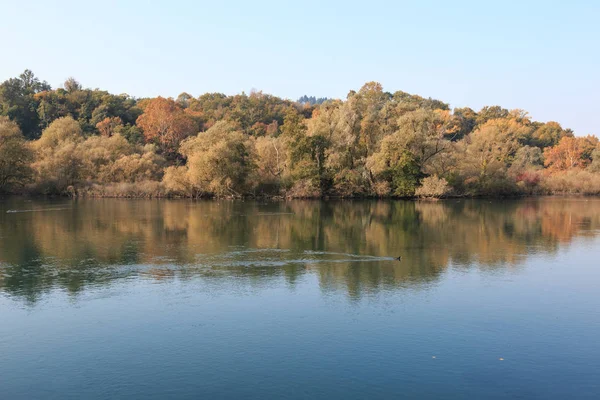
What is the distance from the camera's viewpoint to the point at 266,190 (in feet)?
207

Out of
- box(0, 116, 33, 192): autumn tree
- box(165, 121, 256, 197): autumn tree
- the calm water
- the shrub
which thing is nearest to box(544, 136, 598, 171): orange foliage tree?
the shrub

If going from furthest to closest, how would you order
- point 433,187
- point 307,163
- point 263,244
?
point 307,163 → point 433,187 → point 263,244

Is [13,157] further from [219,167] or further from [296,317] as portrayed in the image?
[296,317]

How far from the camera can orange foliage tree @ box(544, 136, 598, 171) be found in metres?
81.3

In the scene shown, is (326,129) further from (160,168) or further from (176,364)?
(176,364)

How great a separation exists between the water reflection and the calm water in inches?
5.6

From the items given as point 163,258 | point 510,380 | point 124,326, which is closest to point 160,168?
point 163,258

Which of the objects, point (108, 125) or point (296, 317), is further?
point (108, 125)

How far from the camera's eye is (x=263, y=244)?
25.9 meters

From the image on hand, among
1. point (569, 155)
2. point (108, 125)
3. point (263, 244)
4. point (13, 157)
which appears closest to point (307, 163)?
point (13, 157)

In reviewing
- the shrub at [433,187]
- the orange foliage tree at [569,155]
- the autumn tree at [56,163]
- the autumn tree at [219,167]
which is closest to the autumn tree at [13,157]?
the autumn tree at [56,163]

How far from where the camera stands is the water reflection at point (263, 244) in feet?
61.1

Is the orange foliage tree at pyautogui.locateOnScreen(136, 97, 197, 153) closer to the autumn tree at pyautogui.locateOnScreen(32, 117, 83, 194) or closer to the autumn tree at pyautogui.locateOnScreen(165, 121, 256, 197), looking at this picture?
the autumn tree at pyautogui.locateOnScreen(32, 117, 83, 194)

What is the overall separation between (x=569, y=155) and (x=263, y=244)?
234ft
